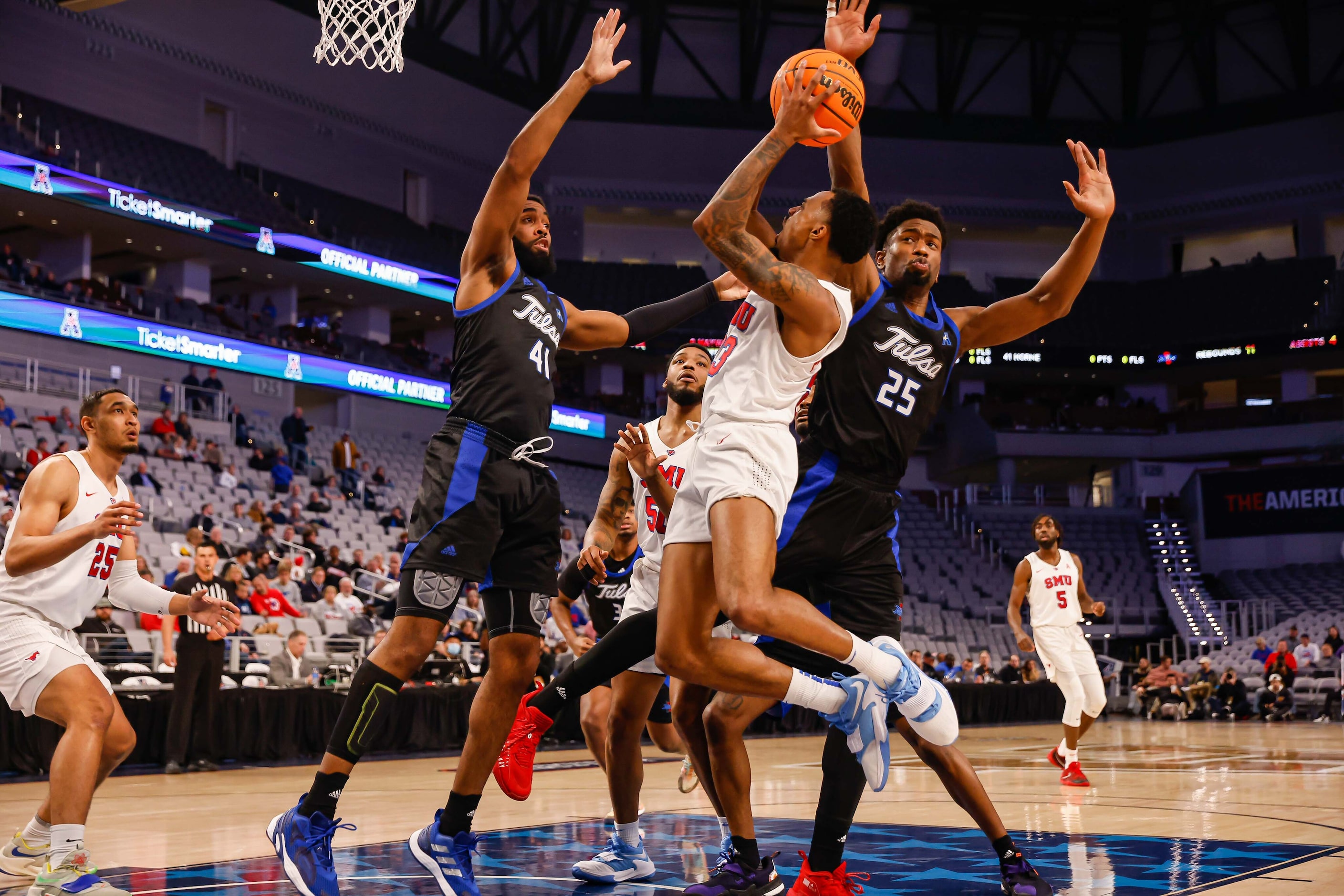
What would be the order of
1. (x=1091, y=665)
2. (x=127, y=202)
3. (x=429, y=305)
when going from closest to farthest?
(x=1091, y=665), (x=127, y=202), (x=429, y=305)

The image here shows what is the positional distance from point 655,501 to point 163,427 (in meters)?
17.5

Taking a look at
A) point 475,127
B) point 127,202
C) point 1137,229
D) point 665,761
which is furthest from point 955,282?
point 665,761

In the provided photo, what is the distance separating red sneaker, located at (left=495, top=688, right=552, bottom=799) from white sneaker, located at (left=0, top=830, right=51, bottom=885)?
179 centimetres

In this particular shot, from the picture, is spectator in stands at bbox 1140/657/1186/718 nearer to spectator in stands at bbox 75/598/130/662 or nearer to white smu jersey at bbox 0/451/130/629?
spectator in stands at bbox 75/598/130/662

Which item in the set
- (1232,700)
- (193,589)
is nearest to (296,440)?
(193,589)

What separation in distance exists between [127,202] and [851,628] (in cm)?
2240

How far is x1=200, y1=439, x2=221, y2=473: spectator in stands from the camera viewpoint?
2041 centimetres

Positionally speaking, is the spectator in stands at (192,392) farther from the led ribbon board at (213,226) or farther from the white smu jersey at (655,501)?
the white smu jersey at (655,501)

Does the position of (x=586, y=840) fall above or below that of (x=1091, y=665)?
below

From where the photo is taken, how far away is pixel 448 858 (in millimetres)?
4039

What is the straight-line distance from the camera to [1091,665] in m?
9.51

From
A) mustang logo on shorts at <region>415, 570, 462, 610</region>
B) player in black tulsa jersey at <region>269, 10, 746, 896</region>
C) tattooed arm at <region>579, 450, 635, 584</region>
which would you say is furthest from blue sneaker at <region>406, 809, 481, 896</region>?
tattooed arm at <region>579, 450, 635, 584</region>

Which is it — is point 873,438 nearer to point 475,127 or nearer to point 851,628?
point 851,628

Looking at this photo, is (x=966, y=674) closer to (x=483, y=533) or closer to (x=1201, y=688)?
(x=1201, y=688)
